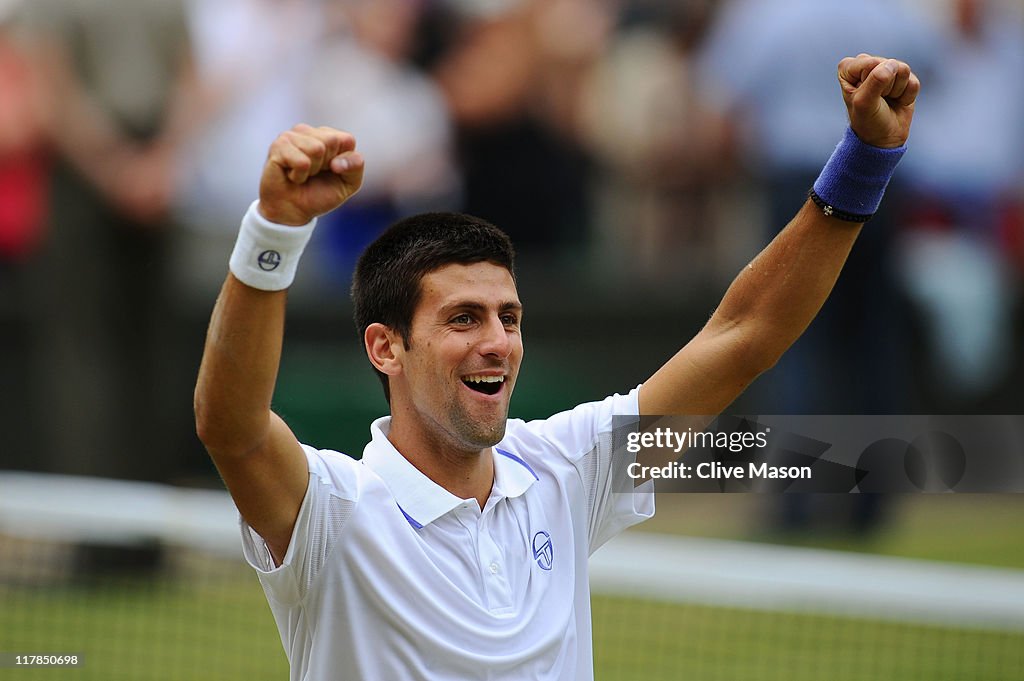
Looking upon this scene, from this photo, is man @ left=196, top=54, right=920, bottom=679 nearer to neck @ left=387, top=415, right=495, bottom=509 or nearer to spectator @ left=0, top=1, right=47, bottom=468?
neck @ left=387, top=415, right=495, bottom=509

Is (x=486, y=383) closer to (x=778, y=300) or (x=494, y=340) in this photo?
(x=494, y=340)

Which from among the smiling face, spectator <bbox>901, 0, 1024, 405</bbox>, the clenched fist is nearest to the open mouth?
the smiling face

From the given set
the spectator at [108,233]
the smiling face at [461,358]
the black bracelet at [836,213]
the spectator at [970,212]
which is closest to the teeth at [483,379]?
the smiling face at [461,358]

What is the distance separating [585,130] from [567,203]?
53 centimetres

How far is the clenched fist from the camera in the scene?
4.12 meters

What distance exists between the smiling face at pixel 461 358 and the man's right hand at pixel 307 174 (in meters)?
0.63

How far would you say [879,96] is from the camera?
417cm

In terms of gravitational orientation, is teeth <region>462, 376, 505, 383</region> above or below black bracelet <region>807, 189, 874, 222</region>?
below

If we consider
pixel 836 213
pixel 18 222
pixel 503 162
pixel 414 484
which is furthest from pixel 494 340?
pixel 18 222

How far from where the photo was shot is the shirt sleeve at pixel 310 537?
3.76 m

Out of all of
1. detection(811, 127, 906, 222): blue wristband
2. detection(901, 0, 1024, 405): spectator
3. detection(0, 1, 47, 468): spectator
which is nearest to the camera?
detection(811, 127, 906, 222): blue wristband

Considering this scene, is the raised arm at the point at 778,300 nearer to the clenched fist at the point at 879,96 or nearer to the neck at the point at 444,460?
the clenched fist at the point at 879,96

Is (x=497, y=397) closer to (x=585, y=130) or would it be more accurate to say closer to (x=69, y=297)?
(x=69, y=297)

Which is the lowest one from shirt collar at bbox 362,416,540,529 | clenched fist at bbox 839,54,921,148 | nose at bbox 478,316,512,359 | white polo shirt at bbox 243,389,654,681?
white polo shirt at bbox 243,389,654,681
